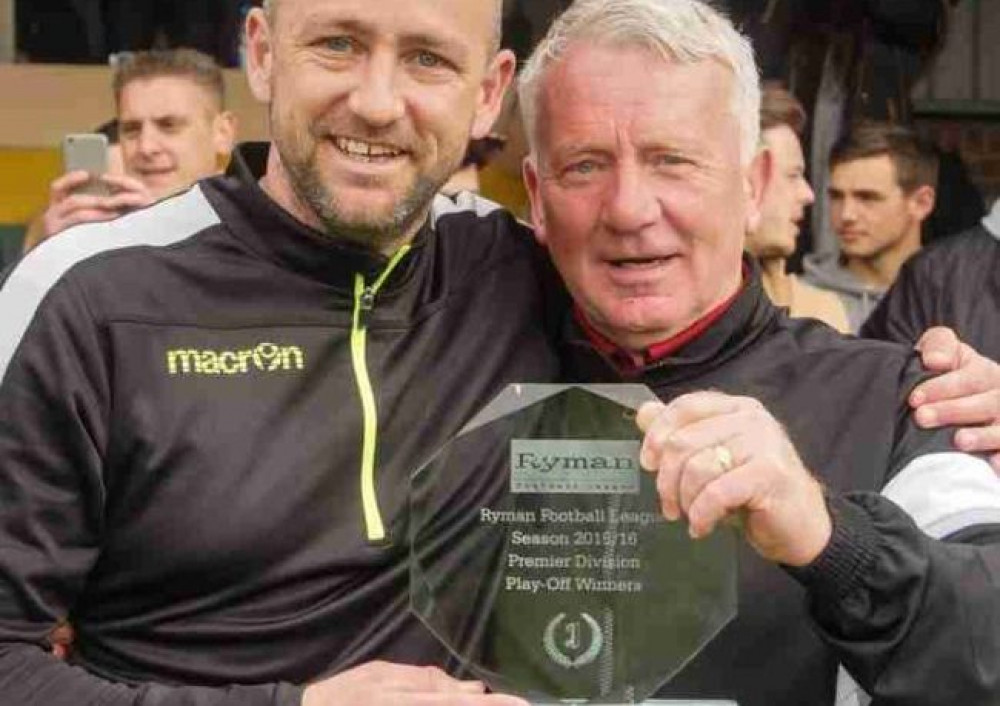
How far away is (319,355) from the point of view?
246 cm

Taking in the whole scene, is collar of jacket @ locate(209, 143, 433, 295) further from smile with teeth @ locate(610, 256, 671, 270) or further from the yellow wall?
the yellow wall

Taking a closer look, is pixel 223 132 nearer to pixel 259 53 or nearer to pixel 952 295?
pixel 952 295

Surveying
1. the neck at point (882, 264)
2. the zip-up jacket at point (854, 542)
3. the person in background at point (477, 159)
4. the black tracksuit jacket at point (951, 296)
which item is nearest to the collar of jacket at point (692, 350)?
the zip-up jacket at point (854, 542)

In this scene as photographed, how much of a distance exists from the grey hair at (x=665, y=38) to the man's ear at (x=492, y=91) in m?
0.04

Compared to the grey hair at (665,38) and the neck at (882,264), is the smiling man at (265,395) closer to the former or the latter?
the grey hair at (665,38)

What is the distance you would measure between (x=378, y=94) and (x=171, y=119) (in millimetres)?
3283

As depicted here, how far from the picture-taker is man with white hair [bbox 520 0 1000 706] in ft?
7.22

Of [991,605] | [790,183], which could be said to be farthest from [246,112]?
[991,605]

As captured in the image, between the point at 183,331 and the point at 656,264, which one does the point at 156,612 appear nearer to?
the point at 183,331

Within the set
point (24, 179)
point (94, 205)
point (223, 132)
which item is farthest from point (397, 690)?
point (24, 179)

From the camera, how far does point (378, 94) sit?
96.0 inches

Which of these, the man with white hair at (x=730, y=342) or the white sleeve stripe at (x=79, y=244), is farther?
the white sleeve stripe at (x=79, y=244)

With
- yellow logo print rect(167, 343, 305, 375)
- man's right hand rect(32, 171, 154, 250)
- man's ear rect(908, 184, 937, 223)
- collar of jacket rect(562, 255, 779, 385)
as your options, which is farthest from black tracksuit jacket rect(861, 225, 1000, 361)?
yellow logo print rect(167, 343, 305, 375)

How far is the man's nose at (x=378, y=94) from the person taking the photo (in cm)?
243
